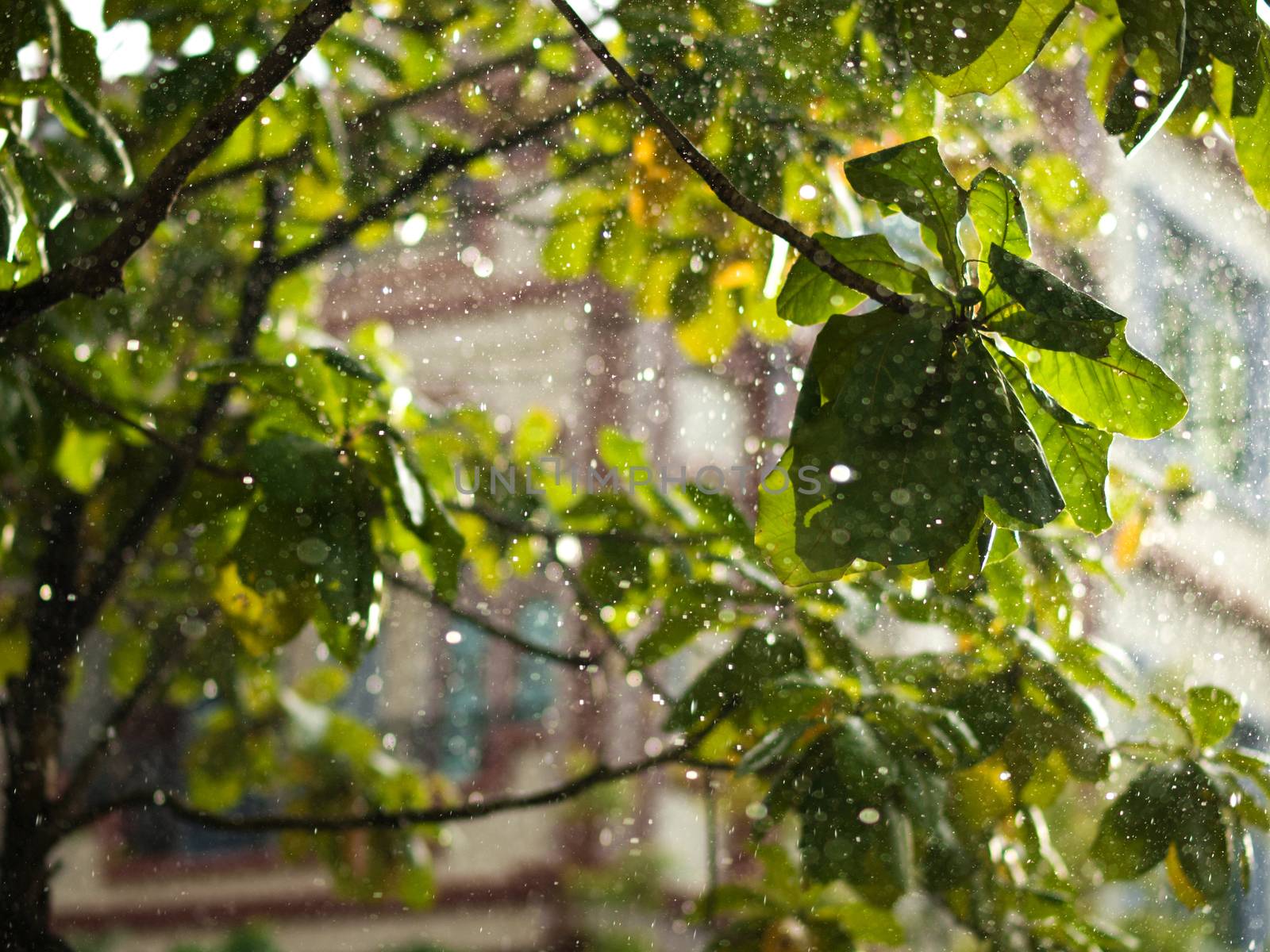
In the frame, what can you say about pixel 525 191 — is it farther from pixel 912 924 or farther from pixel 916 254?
pixel 912 924

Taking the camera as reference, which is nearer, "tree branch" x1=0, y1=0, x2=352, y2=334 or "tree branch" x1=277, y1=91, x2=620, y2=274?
"tree branch" x1=0, y1=0, x2=352, y2=334

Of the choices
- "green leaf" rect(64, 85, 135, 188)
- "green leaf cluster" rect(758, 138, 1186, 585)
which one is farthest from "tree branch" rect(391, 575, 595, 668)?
"green leaf" rect(64, 85, 135, 188)

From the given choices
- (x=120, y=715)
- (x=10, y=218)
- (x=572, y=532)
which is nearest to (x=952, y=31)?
(x=572, y=532)

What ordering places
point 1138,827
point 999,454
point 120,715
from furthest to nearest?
point 120,715 < point 1138,827 < point 999,454

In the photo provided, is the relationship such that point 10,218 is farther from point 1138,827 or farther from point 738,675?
point 1138,827

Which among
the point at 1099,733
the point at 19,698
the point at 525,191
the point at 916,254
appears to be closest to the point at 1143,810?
the point at 1099,733

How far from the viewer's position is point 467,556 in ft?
1.37

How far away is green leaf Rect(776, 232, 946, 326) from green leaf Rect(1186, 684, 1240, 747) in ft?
0.63

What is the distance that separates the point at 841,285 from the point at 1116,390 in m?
0.08

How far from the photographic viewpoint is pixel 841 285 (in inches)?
12.5

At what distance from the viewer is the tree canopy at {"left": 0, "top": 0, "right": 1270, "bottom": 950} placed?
0.29m

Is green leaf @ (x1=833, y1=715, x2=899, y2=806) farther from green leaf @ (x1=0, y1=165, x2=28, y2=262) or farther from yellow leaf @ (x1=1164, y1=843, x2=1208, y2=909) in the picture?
green leaf @ (x1=0, y1=165, x2=28, y2=262)

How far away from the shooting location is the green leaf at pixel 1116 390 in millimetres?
285

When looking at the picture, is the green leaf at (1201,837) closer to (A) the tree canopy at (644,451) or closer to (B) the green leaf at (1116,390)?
(A) the tree canopy at (644,451)
